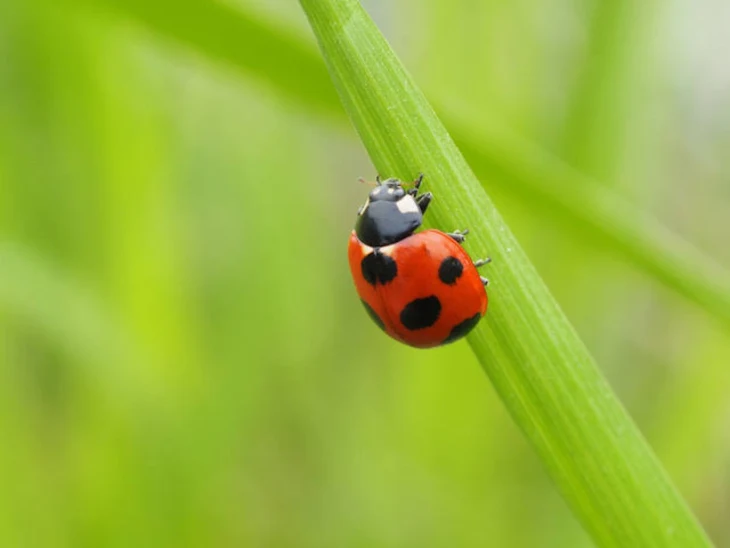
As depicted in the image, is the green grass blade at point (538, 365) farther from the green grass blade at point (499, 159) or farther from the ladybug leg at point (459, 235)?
the green grass blade at point (499, 159)

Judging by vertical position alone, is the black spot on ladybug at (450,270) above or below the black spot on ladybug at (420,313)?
above

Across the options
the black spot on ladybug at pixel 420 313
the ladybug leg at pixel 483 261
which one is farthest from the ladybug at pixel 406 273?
the ladybug leg at pixel 483 261

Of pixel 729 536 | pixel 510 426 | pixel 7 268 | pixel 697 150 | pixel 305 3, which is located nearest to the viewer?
pixel 305 3

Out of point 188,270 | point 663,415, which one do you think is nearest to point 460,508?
point 663,415

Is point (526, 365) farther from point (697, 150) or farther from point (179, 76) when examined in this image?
point (697, 150)

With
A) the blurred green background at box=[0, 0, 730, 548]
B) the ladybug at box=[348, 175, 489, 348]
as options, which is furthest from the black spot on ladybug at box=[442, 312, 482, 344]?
the blurred green background at box=[0, 0, 730, 548]

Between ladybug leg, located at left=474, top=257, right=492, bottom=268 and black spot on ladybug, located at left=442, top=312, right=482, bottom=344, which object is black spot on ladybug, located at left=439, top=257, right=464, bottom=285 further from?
ladybug leg, located at left=474, top=257, right=492, bottom=268
